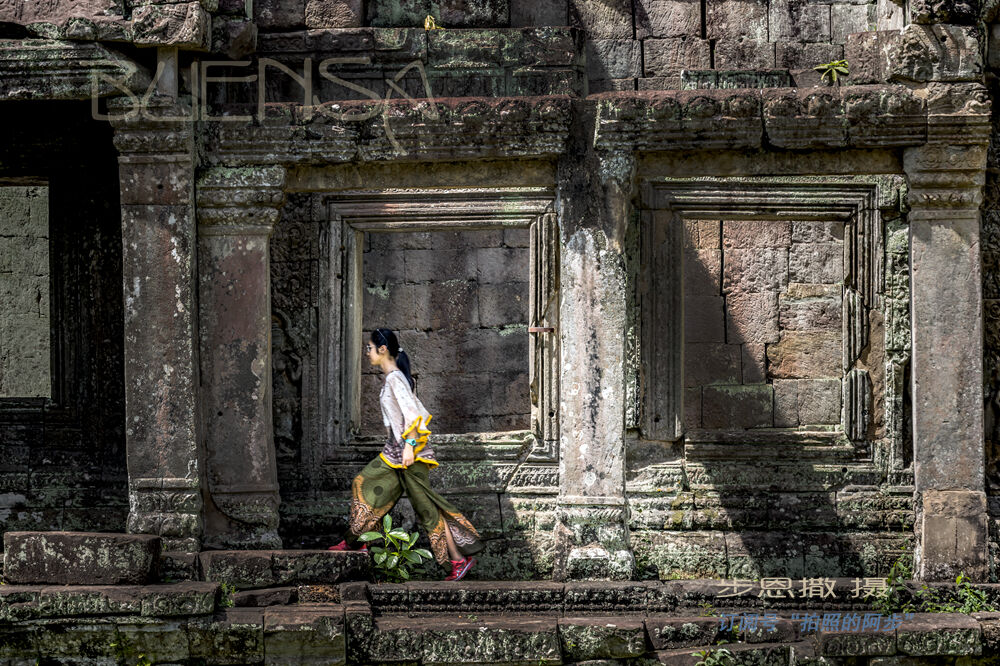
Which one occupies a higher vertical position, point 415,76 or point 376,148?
Answer: point 415,76

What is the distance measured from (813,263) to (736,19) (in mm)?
2420

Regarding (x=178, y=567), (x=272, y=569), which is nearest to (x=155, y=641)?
(x=178, y=567)

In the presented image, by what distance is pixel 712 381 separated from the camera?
10.4m

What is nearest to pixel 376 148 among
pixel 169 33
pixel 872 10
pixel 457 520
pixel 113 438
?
pixel 169 33

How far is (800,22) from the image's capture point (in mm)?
8930

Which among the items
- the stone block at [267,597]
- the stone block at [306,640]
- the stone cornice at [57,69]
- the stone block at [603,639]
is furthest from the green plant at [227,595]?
the stone cornice at [57,69]

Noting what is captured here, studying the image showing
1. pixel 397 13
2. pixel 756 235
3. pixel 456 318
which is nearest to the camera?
pixel 397 13

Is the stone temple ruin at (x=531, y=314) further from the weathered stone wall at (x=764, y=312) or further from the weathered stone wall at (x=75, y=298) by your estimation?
the weathered stone wall at (x=764, y=312)

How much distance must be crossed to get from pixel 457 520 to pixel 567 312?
4.55 feet

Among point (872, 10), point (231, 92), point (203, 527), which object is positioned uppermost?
→ point (872, 10)

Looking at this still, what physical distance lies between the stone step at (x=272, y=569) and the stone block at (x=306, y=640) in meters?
0.39

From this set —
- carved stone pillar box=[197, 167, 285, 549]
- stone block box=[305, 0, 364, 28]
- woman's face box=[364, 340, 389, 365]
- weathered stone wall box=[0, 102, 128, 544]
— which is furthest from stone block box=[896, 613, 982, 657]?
stone block box=[305, 0, 364, 28]

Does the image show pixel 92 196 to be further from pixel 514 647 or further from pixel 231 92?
pixel 514 647

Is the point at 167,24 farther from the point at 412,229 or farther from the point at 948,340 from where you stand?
the point at 948,340
